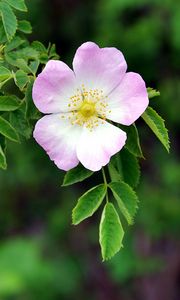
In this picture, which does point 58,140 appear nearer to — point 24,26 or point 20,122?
point 20,122

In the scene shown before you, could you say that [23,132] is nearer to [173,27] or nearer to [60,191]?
[173,27]

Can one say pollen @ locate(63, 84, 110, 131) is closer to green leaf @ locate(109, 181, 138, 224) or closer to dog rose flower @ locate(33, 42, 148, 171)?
dog rose flower @ locate(33, 42, 148, 171)

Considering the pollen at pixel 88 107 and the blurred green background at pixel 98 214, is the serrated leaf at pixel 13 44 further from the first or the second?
the blurred green background at pixel 98 214

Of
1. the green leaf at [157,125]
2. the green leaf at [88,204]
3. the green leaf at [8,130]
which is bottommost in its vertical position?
the green leaf at [88,204]

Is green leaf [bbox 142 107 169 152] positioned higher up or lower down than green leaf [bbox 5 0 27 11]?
lower down

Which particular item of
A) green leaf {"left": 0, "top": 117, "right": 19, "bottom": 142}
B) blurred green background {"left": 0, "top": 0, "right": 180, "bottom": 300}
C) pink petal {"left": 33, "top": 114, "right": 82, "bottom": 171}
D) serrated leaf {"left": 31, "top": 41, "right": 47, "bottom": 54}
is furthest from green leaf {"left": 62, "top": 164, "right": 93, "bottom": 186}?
blurred green background {"left": 0, "top": 0, "right": 180, "bottom": 300}

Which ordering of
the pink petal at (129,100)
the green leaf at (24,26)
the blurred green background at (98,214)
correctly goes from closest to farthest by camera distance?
the pink petal at (129,100), the green leaf at (24,26), the blurred green background at (98,214)

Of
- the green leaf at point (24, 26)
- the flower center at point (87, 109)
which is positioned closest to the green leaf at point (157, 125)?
the flower center at point (87, 109)

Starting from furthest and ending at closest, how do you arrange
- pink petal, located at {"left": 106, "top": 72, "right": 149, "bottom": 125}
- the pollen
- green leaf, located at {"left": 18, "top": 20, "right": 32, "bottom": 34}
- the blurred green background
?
1. the blurred green background
2. green leaf, located at {"left": 18, "top": 20, "right": 32, "bottom": 34}
3. the pollen
4. pink petal, located at {"left": 106, "top": 72, "right": 149, "bottom": 125}

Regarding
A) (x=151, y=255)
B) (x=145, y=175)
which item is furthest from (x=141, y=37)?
(x=151, y=255)
